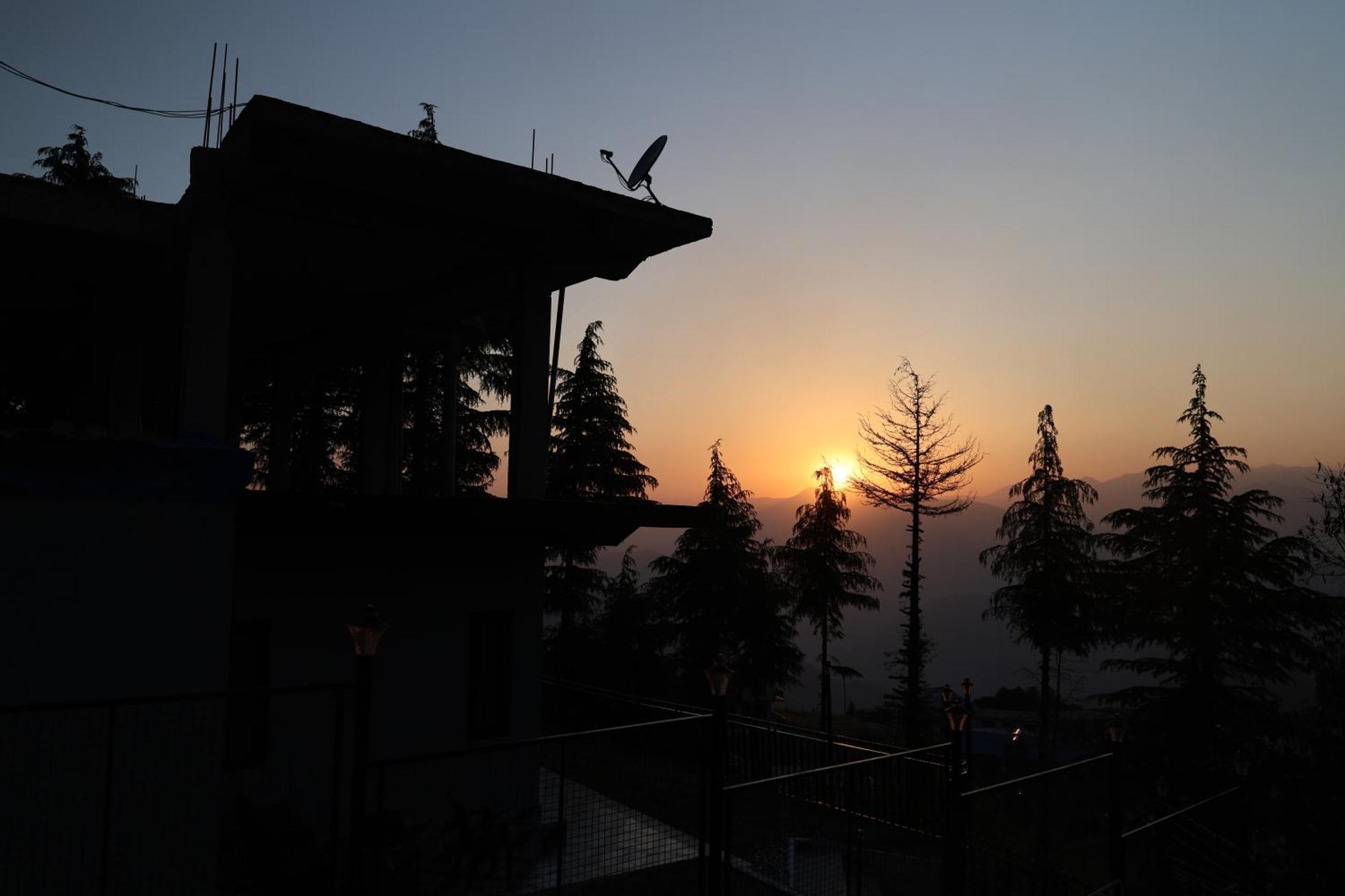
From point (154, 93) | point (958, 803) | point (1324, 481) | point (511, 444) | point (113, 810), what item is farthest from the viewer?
point (1324, 481)

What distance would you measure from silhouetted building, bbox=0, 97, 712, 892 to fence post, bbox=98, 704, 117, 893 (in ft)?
2.32

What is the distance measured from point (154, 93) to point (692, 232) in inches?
326

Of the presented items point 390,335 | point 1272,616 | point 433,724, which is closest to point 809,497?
point 1272,616

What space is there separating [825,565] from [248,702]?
32.9 m

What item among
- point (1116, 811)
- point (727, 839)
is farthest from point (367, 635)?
point (1116, 811)

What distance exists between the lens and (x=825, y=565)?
1574 inches

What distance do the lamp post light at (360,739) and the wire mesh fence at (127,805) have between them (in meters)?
0.19

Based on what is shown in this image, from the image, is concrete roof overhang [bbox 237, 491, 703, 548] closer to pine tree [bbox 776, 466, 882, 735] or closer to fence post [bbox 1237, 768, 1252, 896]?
fence post [bbox 1237, 768, 1252, 896]

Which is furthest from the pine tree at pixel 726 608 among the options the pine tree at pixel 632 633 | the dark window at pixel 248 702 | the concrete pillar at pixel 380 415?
the dark window at pixel 248 702

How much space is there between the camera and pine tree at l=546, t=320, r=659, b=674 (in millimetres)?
33281

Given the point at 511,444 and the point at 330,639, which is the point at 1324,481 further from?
the point at 330,639

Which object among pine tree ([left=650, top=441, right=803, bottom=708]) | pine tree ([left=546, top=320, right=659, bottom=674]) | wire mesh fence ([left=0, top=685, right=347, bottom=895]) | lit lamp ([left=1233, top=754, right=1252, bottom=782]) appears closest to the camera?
wire mesh fence ([left=0, top=685, right=347, bottom=895])

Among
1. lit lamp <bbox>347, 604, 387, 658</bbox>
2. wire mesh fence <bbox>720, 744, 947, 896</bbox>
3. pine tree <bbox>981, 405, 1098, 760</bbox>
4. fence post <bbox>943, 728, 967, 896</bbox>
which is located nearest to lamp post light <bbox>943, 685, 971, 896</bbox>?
fence post <bbox>943, 728, 967, 896</bbox>

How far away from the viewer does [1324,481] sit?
2361 centimetres
